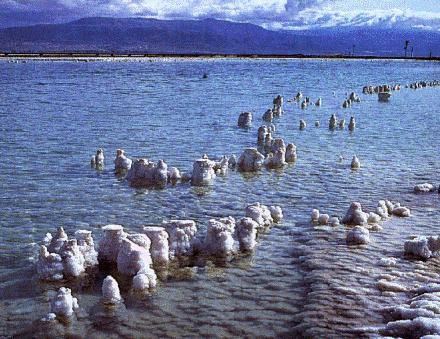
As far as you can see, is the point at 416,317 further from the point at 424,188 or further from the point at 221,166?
the point at 221,166

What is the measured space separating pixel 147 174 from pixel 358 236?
8358 millimetres

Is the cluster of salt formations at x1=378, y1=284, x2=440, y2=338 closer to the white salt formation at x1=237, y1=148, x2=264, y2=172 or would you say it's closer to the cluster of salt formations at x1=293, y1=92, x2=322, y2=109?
the white salt formation at x1=237, y1=148, x2=264, y2=172

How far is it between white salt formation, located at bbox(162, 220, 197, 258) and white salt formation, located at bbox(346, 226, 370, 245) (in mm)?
3845

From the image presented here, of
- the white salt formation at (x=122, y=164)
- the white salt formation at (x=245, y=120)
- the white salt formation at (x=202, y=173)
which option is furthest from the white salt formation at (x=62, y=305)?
the white salt formation at (x=245, y=120)

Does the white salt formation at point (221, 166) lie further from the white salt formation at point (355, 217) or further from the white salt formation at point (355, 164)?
the white salt formation at point (355, 217)

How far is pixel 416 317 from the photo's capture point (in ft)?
34.8

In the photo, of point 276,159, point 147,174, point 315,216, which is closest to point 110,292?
point 315,216

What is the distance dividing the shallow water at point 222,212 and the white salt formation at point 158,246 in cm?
44

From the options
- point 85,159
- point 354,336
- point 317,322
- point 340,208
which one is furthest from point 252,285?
point 85,159

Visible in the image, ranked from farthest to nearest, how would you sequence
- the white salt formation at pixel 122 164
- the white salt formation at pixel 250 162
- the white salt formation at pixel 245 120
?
the white salt formation at pixel 245 120 < the white salt formation at pixel 250 162 < the white salt formation at pixel 122 164

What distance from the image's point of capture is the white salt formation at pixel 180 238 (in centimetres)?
1345

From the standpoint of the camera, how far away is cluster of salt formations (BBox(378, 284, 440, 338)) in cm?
1014

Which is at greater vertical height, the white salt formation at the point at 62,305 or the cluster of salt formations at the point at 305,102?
the cluster of salt formations at the point at 305,102

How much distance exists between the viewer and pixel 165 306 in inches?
446
